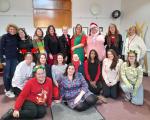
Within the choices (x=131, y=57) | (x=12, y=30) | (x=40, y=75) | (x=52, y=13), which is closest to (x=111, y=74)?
(x=131, y=57)

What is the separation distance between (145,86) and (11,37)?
2823mm

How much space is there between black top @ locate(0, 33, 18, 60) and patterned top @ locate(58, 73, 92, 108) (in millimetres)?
1076

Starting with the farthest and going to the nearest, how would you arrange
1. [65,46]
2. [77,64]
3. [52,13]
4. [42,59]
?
[52,13]
[65,46]
[77,64]
[42,59]

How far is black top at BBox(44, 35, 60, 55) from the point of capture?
3.67 m

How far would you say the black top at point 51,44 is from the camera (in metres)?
3.67

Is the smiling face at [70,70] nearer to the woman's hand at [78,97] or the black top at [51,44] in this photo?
the woman's hand at [78,97]

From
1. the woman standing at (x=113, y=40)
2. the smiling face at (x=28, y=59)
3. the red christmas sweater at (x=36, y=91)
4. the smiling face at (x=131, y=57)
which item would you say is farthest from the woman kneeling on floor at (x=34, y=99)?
the woman standing at (x=113, y=40)

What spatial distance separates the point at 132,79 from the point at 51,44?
159 cm

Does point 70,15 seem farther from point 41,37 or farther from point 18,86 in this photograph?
point 18,86

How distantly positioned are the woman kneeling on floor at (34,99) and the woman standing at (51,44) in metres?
0.95

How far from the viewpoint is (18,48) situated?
360cm

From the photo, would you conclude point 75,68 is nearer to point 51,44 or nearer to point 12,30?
point 51,44

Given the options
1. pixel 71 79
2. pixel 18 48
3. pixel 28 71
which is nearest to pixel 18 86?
pixel 28 71

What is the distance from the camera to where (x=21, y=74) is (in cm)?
334
